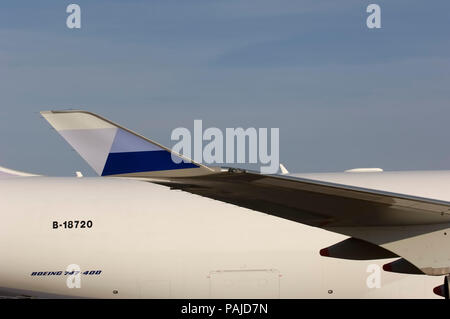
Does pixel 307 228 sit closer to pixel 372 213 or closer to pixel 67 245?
pixel 67 245

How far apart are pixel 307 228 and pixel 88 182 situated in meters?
4.14

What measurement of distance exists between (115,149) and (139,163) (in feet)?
0.74

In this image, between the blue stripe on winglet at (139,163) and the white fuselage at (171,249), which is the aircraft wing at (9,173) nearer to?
the white fuselage at (171,249)

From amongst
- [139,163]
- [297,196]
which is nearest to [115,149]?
[139,163]

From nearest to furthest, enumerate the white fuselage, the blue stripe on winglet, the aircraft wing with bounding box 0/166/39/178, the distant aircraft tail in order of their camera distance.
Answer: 1. the distant aircraft tail
2. the blue stripe on winglet
3. the white fuselage
4. the aircraft wing with bounding box 0/166/39/178

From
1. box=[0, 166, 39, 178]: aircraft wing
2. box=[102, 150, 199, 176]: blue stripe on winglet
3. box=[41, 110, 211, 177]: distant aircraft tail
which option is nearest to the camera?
box=[41, 110, 211, 177]: distant aircraft tail

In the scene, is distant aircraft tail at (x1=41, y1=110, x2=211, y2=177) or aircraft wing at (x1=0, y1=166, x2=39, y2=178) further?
aircraft wing at (x1=0, y1=166, x2=39, y2=178)

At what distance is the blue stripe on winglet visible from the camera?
21.6 feet

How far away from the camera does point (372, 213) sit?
8305mm

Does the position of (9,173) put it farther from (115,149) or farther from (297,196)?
(115,149)

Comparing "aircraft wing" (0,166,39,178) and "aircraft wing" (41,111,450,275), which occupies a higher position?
"aircraft wing" (0,166,39,178)

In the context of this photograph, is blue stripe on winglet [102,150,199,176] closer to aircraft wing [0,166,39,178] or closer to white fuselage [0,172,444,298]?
white fuselage [0,172,444,298]

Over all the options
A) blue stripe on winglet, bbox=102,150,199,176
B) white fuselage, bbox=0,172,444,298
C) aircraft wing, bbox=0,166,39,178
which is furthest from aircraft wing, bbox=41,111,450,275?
aircraft wing, bbox=0,166,39,178

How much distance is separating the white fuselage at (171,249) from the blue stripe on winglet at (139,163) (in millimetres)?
7117
